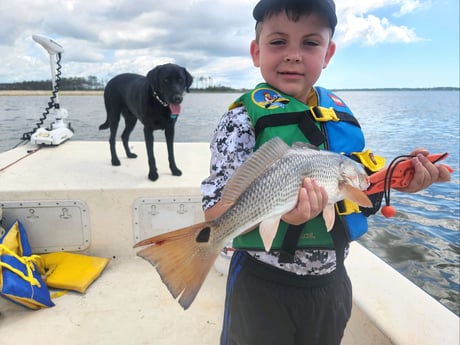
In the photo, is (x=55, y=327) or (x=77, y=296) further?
(x=77, y=296)

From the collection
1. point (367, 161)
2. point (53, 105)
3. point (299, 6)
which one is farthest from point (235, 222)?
point (53, 105)

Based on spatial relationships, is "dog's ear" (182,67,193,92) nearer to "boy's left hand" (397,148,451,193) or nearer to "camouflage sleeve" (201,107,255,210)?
"camouflage sleeve" (201,107,255,210)

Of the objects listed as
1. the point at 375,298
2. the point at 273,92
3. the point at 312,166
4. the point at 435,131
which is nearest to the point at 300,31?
the point at 273,92

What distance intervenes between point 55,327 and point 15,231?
3.49 ft

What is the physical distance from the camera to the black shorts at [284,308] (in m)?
1.72

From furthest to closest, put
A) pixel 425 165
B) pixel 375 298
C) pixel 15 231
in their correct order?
pixel 15 231 < pixel 375 298 < pixel 425 165

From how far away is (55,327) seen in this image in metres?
3.03

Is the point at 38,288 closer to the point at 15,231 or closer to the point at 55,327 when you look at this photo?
the point at 55,327

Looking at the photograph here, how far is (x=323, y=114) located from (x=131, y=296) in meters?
2.79

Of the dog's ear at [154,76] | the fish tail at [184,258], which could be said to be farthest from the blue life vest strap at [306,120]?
the dog's ear at [154,76]

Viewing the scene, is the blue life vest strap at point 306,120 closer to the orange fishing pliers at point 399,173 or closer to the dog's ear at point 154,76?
the orange fishing pliers at point 399,173

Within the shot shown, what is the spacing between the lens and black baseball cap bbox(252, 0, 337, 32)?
170cm

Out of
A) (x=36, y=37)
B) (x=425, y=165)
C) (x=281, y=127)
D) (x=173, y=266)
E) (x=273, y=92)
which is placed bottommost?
(x=173, y=266)

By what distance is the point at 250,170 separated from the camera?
1436 mm
